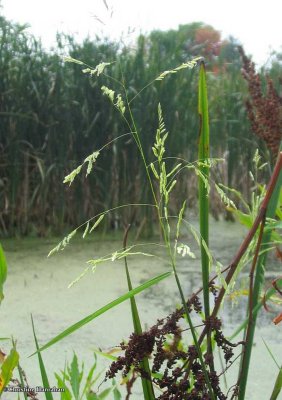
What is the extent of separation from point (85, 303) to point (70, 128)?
3.77 feet

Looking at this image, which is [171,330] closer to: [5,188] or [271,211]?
[271,211]

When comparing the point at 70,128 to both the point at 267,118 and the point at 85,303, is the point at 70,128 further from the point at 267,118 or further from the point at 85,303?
the point at 267,118

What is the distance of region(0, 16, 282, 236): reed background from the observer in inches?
116

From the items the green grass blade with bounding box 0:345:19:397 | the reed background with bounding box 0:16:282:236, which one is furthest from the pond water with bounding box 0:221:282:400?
the green grass blade with bounding box 0:345:19:397

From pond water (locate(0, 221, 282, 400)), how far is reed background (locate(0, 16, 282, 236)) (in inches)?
7.3

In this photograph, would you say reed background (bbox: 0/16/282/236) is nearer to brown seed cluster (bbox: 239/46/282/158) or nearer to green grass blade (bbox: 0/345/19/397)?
brown seed cluster (bbox: 239/46/282/158)

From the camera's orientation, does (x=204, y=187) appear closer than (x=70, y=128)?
Yes

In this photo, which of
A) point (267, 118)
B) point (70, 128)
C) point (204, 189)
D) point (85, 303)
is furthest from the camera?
point (70, 128)

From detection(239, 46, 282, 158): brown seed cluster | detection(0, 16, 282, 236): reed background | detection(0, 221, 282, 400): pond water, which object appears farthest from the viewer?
detection(0, 16, 282, 236): reed background

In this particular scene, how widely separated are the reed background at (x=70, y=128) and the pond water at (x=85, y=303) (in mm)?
184

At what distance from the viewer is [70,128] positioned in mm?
2955

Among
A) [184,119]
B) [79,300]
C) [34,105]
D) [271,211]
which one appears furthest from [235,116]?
[271,211]

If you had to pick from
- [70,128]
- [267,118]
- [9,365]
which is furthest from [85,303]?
[9,365]

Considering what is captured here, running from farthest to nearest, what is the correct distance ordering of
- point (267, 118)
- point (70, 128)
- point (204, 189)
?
point (70, 128) → point (267, 118) → point (204, 189)
